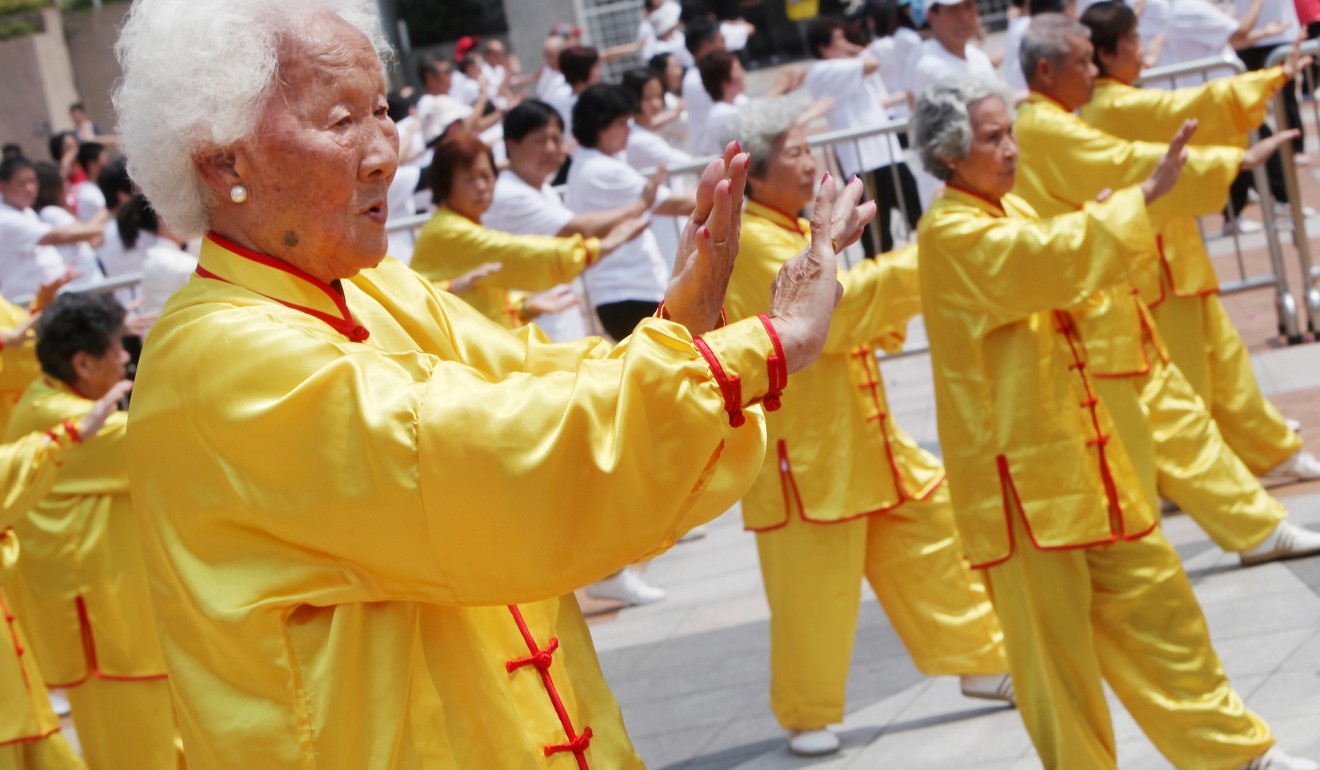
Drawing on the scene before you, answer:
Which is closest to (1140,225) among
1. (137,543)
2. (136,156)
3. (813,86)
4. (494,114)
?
(136,156)

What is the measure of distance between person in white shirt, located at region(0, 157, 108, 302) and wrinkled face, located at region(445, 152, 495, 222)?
14.0ft

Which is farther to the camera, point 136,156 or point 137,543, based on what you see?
point 137,543

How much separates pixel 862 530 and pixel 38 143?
22.0 m

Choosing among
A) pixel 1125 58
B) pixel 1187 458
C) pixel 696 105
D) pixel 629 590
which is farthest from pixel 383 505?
pixel 696 105

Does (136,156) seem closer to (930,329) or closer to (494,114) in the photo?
(930,329)

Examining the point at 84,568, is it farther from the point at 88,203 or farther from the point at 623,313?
the point at 88,203

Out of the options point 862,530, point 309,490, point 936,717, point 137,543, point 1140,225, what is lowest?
point 936,717

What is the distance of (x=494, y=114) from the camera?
1361 cm

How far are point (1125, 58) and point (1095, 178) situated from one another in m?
1.26

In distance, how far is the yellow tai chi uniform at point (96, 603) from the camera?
5.36 m

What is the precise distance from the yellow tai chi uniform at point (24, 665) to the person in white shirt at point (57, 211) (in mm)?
5551

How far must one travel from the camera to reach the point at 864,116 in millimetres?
10867

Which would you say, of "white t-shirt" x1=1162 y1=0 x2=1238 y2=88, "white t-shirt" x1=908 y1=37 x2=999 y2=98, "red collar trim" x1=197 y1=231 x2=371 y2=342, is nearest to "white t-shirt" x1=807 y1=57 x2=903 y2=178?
"white t-shirt" x1=908 y1=37 x2=999 y2=98

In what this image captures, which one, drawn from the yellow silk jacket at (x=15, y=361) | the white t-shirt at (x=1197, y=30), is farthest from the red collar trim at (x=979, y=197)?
the white t-shirt at (x=1197, y=30)
